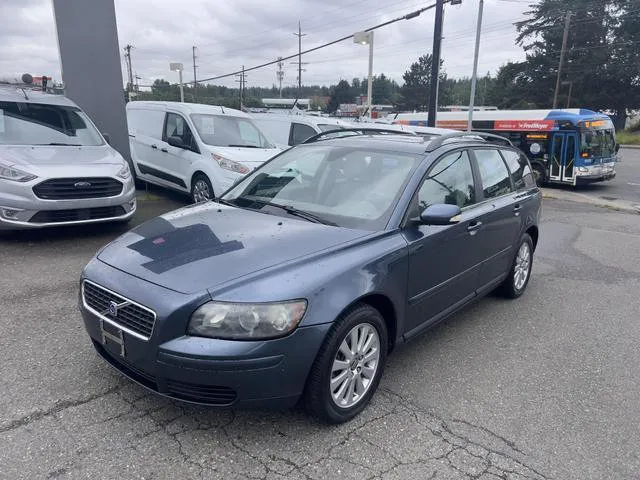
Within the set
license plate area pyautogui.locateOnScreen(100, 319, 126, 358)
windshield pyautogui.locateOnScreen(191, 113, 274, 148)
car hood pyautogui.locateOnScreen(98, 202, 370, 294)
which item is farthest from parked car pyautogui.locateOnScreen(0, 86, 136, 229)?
license plate area pyautogui.locateOnScreen(100, 319, 126, 358)

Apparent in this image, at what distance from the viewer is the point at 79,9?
8.93 metres

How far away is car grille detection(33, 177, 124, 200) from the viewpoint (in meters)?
5.84

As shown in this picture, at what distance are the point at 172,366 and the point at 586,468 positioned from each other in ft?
7.45

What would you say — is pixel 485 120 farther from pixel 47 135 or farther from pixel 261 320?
pixel 261 320

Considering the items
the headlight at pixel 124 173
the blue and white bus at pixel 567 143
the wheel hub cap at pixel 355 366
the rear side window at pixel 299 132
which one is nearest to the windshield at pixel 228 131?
the rear side window at pixel 299 132

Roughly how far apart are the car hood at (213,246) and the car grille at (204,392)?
19.1 inches

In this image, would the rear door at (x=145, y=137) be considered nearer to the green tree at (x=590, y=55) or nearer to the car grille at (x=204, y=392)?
the car grille at (x=204, y=392)

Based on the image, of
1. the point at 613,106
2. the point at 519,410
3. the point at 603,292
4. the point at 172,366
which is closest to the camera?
the point at 172,366

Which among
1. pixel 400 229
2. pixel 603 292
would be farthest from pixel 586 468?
pixel 603 292

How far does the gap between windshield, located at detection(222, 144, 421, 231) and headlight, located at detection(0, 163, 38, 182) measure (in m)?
3.07

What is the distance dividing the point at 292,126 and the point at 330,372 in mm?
9739

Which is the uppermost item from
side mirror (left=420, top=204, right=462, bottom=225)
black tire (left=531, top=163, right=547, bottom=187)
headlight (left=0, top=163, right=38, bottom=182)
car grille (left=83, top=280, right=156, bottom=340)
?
side mirror (left=420, top=204, right=462, bottom=225)

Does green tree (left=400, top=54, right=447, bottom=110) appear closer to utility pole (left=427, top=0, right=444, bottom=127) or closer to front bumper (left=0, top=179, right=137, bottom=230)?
utility pole (left=427, top=0, right=444, bottom=127)

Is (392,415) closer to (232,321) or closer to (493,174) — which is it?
(232,321)
